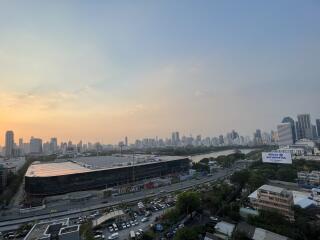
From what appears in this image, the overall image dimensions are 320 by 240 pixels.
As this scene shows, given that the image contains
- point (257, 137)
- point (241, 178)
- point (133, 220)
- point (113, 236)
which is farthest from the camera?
point (257, 137)

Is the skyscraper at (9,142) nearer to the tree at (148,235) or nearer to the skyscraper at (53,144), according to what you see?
the skyscraper at (53,144)

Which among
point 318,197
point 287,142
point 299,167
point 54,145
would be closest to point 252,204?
point 318,197

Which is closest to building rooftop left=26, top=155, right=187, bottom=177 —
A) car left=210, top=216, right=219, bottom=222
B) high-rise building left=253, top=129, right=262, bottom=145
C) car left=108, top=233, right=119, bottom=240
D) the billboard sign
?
car left=108, top=233, right=119, bottom=240

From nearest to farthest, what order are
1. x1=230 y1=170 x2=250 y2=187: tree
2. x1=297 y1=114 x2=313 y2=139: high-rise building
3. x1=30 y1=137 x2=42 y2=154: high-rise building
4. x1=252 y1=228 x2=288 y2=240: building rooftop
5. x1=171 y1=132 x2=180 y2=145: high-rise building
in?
x1=252 y1=228 x2=288 y2=240: building rooftop
x1=230 y1=170 x2=250 y2=187: tree
x1=297 y1=114 x2=313 y2=139: high-rise building
x1=30 y1=137 x2=42 y2=154: high-rise building
x1=171 y1=132 x2=180 y2=145: high-rise building

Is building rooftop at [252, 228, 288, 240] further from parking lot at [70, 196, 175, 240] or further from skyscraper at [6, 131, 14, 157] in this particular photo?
A: skyscraper at [6, 131, 14, 157]

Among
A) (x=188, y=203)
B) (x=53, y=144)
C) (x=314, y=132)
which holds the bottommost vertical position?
(x=188, y=203)

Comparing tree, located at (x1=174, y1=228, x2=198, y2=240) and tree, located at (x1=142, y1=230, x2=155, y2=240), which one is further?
tree, located at (x1=142, y1=230, x2=155, y2=240)

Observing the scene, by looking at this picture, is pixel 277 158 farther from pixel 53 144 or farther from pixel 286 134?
pixel 53 144

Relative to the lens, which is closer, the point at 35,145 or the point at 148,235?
the point at 148,235

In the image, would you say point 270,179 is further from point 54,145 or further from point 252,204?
point 54,145

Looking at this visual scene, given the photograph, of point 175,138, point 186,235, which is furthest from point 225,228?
point 175,138

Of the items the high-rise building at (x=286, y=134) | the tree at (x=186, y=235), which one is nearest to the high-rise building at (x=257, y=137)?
the high-rise building at (x=286, y=134)

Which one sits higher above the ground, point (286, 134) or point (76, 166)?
point (286, 134)
